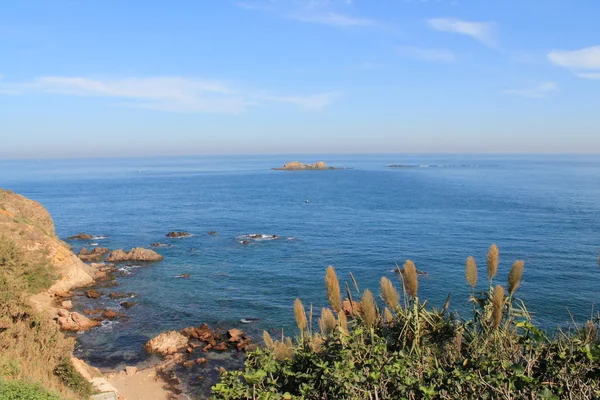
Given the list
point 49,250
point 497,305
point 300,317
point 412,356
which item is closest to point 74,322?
point 49,250

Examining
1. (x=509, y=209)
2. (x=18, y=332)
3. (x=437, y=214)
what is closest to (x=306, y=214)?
(x=437, y=214)

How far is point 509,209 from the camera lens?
6719 centimetres

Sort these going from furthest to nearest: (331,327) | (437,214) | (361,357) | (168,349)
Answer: (437,214) → (168,349) → (331,327) → (361,357)

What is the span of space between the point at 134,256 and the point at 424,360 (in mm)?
40860

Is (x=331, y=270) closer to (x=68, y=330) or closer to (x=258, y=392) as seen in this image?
(x=258, y=392)

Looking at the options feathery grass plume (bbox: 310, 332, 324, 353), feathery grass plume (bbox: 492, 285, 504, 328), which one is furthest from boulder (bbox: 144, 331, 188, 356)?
feathery grass plume (bbox: 492, 285, 504, 328)

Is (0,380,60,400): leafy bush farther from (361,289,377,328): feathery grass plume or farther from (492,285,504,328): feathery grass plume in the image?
(492,285,504,328): feathery grass plume

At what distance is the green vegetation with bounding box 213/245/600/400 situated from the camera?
5.68 meters

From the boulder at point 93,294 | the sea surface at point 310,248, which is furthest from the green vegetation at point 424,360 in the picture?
the boulder at point 93,294

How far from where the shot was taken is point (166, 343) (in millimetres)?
24109

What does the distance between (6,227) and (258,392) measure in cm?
3576

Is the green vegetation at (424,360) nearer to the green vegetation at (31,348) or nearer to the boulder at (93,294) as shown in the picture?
the green vegetation at (31,348)

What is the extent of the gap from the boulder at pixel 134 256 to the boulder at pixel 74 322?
15172 mm

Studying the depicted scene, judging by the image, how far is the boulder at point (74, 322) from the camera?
26.7 m
